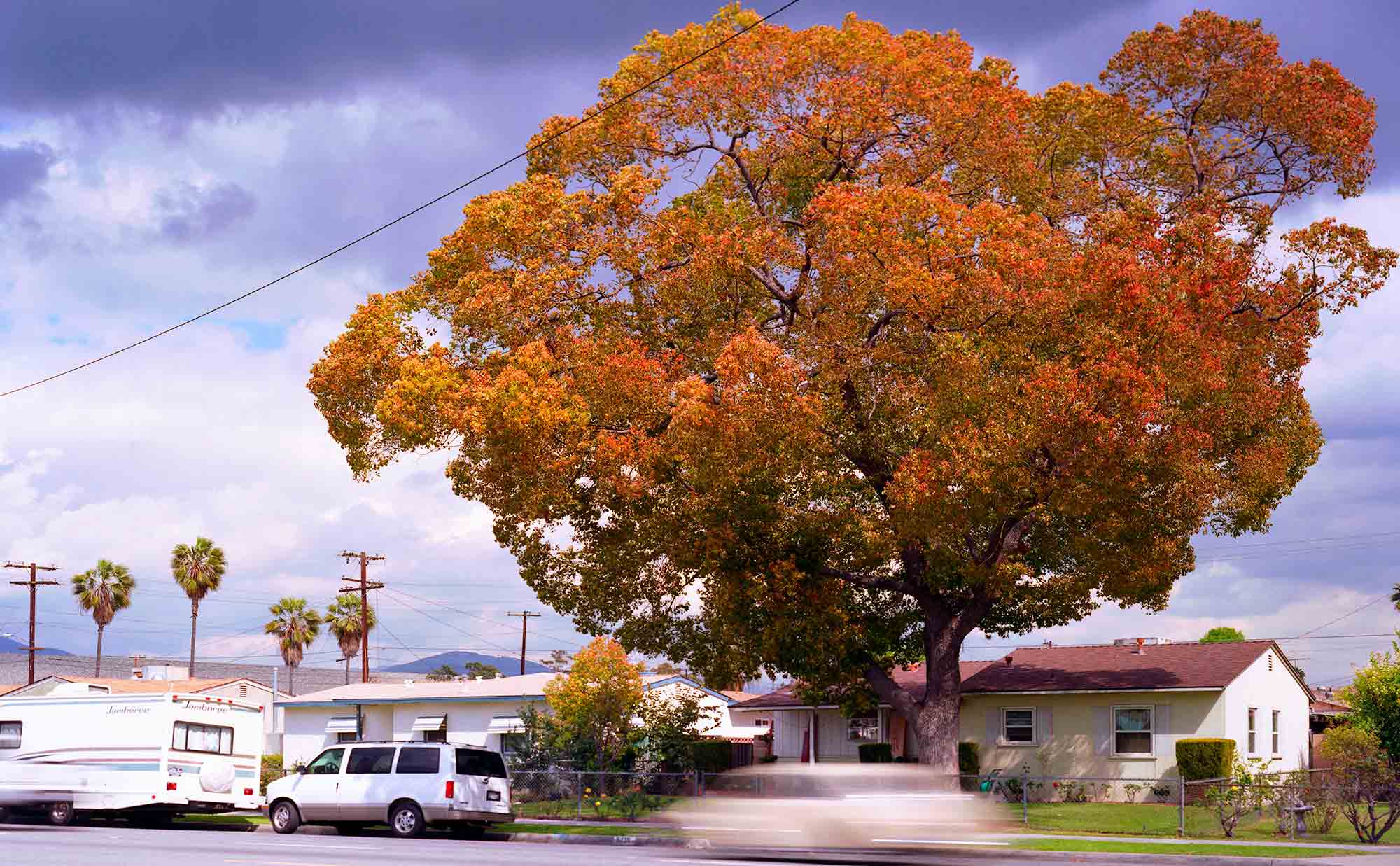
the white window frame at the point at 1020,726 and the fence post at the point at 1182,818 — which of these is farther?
the white window frame at the point at 1020,726

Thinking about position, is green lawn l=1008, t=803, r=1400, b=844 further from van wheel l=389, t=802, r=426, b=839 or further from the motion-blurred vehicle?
the motion-blurred vehicle

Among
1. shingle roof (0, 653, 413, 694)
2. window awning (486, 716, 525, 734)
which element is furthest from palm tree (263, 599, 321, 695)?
window awning (486, 716, 525, 734)

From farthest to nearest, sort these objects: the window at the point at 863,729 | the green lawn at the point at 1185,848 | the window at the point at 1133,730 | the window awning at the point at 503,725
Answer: the window awning at the point at 503,725
the window at the point at 863,729
the window at the point at 1133,730
the green lawn at the point at 1185,848

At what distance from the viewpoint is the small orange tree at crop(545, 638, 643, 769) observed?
1447 inches

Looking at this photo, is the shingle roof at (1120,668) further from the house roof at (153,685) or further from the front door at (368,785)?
the house roof at (153,685)

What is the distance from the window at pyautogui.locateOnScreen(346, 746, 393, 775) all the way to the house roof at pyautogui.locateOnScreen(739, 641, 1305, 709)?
14450 mm

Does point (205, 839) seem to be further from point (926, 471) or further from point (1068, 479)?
point (1068, 479)

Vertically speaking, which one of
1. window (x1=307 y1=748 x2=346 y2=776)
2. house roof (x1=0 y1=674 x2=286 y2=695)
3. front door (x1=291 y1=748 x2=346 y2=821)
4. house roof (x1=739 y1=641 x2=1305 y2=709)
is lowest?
front door (x1=291 y1=748 x2=346 y2=821)

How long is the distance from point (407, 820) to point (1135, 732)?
2006cm

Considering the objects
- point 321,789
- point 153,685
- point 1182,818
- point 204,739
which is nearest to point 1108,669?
point 1182,818

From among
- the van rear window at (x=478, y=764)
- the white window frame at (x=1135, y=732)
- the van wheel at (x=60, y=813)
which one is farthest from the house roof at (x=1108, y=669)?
the van wheel at (x=60, y=813)

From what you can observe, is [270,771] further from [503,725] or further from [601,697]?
[601,697]

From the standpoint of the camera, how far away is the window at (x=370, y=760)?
2908cm

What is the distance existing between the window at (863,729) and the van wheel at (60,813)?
2232 centimetres
